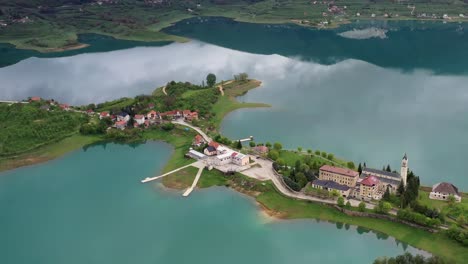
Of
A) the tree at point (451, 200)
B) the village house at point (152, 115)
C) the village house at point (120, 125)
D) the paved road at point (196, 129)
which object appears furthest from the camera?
the village house at point (152, 115)

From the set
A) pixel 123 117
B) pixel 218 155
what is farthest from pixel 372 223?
pixel 123 117

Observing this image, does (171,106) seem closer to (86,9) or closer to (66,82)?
(66,82)

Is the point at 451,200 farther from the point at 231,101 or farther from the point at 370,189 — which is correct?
the point at 231,101

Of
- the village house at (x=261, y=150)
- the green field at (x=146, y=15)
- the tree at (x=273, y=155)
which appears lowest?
the green field at (x=146, y=15)

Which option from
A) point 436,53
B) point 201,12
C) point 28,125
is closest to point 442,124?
point 436,53


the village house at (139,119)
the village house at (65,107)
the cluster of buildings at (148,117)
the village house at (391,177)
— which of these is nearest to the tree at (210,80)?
the cluster of buildings at (148,117)

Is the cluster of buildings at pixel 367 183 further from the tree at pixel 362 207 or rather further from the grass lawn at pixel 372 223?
the grass lawn at pixel 372 223

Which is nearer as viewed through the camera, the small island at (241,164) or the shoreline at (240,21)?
the small island at (241,164)
